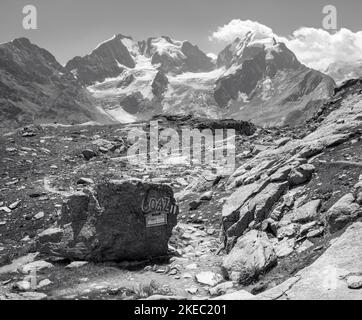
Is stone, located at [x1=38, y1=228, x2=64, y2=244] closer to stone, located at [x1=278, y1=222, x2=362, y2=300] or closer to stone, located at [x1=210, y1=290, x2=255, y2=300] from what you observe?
stone, located at [x1=210, y1=290, x2=255, y2=300]

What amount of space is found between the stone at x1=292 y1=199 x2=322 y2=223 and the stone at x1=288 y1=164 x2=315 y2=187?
2.13 metres

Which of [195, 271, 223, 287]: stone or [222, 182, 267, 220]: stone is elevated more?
[222, 182, 267, 220]: stone

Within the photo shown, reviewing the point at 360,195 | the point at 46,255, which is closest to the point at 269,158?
the point at 360,195

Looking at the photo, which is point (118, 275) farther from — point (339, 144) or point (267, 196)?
point (339, 144)

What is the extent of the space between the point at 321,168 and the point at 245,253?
5.84 metres

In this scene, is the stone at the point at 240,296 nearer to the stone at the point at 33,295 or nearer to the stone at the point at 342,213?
the stone at the point at 342,213

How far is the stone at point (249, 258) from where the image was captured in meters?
13.1

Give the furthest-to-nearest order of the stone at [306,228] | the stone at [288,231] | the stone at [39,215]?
the stone at [39,215] < the stone at [288,231] < the stone at [306,228]

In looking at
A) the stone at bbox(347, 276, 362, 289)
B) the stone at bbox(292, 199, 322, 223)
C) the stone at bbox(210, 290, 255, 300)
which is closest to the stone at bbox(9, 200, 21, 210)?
the stone at bbox(292, 199, 322, 223)

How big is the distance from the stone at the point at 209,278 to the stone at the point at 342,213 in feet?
13.2

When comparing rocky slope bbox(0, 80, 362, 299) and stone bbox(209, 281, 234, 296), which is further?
stone bbox(209, 281, 234, 296)

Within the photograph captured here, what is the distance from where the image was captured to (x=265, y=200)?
56.0 feet

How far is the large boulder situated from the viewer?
15.9m

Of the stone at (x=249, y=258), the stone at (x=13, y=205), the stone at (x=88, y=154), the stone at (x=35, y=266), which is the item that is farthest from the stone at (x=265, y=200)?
the stone at (x=88, y=154)
